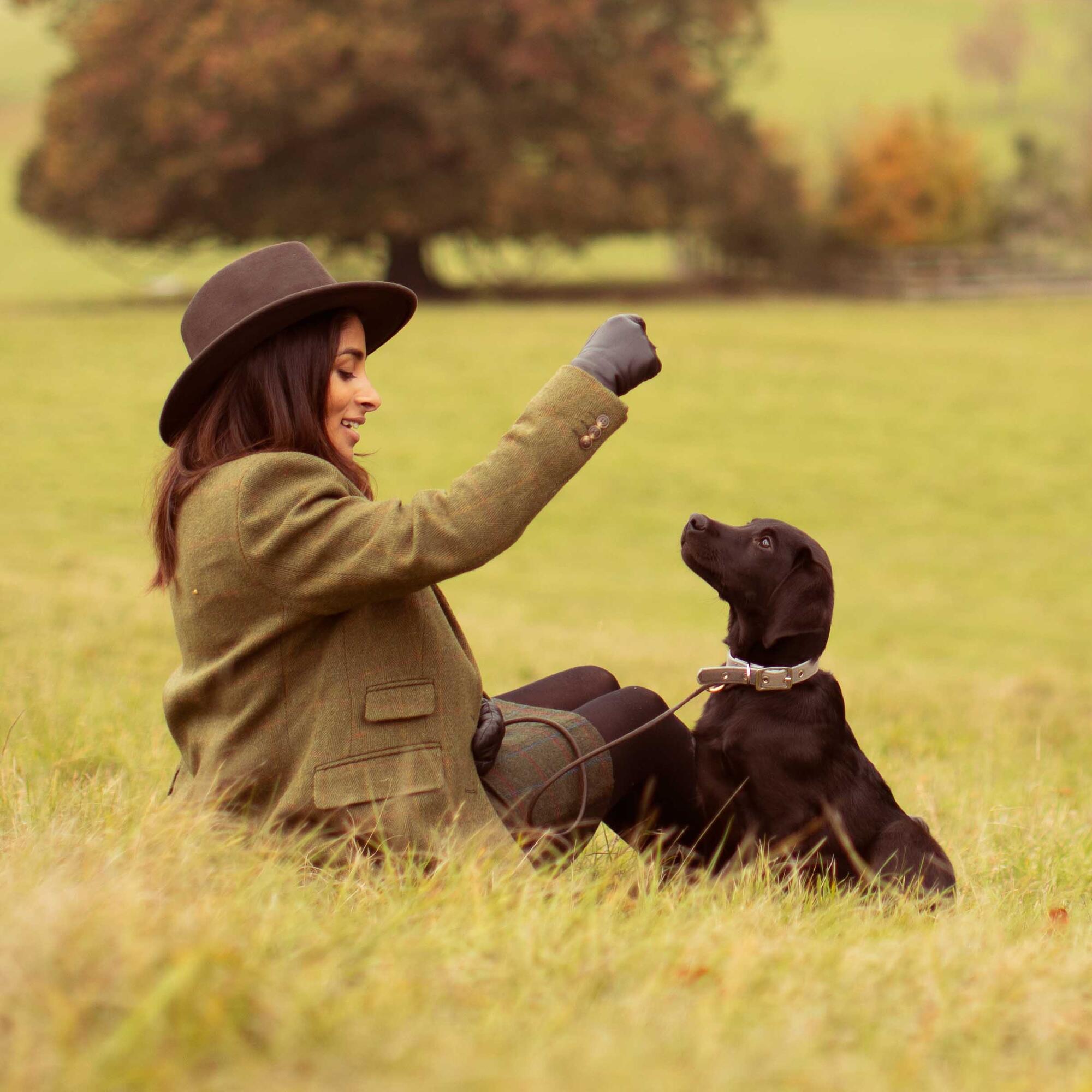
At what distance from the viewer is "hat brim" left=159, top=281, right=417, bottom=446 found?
264 cm

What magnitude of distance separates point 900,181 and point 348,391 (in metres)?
33.7

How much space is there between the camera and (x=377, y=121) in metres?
27.6

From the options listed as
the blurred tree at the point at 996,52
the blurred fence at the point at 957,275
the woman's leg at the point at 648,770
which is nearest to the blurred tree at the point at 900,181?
the blurred fence at the point at 957,275

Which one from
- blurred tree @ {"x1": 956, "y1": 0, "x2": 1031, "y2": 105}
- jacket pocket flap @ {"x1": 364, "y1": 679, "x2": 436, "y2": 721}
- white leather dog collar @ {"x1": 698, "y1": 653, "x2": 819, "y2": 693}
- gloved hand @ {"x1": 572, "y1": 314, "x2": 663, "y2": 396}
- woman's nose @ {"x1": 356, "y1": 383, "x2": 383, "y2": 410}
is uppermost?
blurred tree @ {"x1": 956, "y1": 0, "x2": 1031, "y2": 105}

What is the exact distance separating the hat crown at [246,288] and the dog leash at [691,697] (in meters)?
1.07

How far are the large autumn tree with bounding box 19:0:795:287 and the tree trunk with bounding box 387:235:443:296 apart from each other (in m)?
0.06

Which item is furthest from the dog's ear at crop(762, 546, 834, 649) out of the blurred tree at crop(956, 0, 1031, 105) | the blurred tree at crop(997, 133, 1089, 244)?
the blurred tree at crop(956, 0, 1031, 105)

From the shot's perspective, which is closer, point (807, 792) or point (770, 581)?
point (807, 792)

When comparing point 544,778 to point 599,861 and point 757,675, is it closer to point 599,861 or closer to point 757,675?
point 599,861

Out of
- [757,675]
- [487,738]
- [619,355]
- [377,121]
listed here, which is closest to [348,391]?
[619,355]

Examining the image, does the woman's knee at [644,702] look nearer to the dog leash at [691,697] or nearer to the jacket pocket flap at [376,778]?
the dog leash at [691,697]

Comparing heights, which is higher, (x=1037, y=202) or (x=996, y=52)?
(x=996, y=52)

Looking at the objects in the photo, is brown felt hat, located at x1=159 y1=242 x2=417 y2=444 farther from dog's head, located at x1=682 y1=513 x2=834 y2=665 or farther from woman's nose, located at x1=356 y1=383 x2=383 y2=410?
dog's head, located at x1=682 y1=513 x2=834 y2=665

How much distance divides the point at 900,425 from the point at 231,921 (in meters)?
17.7
